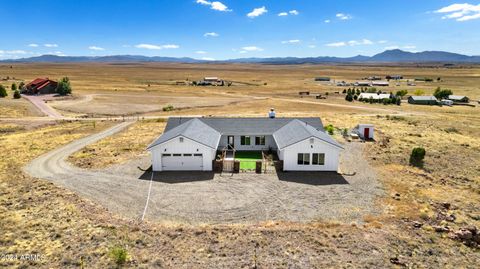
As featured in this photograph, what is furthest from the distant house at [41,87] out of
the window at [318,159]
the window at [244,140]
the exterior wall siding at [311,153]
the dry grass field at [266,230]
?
the window at [318,159]

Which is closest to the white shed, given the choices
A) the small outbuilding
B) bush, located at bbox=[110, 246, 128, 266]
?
the small outbuilding

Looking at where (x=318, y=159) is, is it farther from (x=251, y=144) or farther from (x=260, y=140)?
(x=251, y=144)

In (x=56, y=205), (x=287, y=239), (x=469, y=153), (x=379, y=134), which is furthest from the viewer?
(x=379, y=134)

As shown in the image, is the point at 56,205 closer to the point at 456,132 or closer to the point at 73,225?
the point at 73,225

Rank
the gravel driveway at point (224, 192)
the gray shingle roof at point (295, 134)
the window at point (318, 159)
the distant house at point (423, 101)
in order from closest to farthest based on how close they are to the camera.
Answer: the gravel driveway at point (224, 192) < the gray shingle roof at point (295, 134) < the window at point (318, 159) < the distant house at point (423, 101)

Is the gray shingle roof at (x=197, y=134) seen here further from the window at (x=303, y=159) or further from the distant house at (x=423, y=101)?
the distant house at (x=423, y=101)

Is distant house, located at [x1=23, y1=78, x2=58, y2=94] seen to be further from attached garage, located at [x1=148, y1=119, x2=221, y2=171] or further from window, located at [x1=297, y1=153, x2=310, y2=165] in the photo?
window, located at [x1=297, y1=153, x2=310, y2=165]

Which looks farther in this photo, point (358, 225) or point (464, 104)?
point (464, 104)

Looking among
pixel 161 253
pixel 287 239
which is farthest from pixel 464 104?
pixel 161 253
